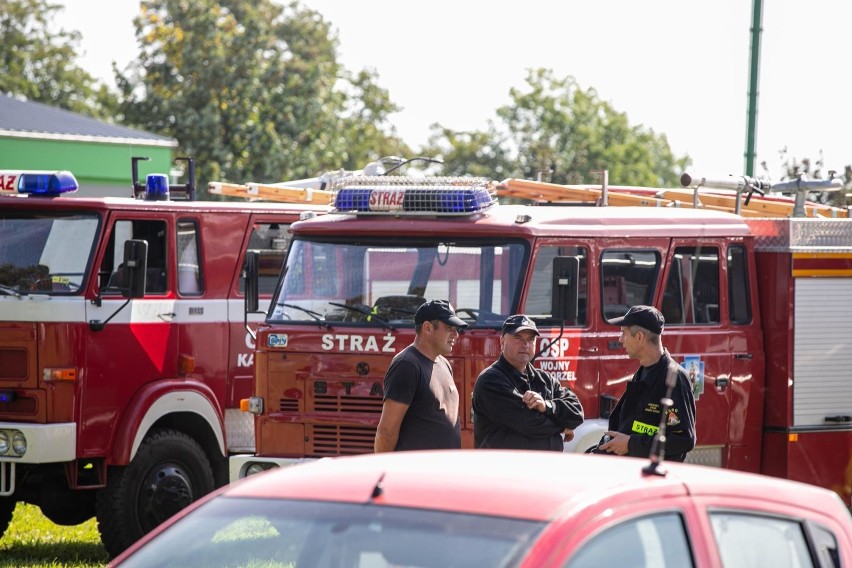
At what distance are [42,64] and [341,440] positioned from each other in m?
63.9

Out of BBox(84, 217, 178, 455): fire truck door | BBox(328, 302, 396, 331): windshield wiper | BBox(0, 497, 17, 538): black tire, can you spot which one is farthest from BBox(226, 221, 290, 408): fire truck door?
BBox(0, 497, 17, 538): black tire

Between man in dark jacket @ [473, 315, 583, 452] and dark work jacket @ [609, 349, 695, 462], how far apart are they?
0.35 m

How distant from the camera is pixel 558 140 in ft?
195

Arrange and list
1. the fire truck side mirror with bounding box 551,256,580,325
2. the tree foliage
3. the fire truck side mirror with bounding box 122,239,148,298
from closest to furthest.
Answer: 1. the fire truck side mirror with bounding box 551,256,580,325
2. the fire truck side mirror with bounding box 122,239,148,298
3. the tree foliage

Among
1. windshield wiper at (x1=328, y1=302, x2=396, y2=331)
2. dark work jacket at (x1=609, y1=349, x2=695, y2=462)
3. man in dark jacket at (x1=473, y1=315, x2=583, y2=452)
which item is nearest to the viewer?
dark work jacket at (x1=609, y1=349, x2=695, y2=462)

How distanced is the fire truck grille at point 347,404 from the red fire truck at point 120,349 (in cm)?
100

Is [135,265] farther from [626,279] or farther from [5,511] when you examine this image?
[626,279]

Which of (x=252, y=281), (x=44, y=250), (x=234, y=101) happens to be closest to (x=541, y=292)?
(x=252, y=281)

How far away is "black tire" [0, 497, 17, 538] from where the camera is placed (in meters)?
11.4

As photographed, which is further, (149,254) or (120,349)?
(149,254)

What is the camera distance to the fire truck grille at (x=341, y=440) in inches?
384

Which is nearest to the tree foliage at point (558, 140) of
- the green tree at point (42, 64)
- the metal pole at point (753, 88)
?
the green tree at point (42, 64)

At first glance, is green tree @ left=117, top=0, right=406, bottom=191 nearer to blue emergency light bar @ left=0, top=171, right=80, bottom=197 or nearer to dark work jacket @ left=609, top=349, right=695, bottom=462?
blue emergency light bar @ left=0, top=171, right=80, bottom=197

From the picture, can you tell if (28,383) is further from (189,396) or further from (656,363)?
(656,363)
